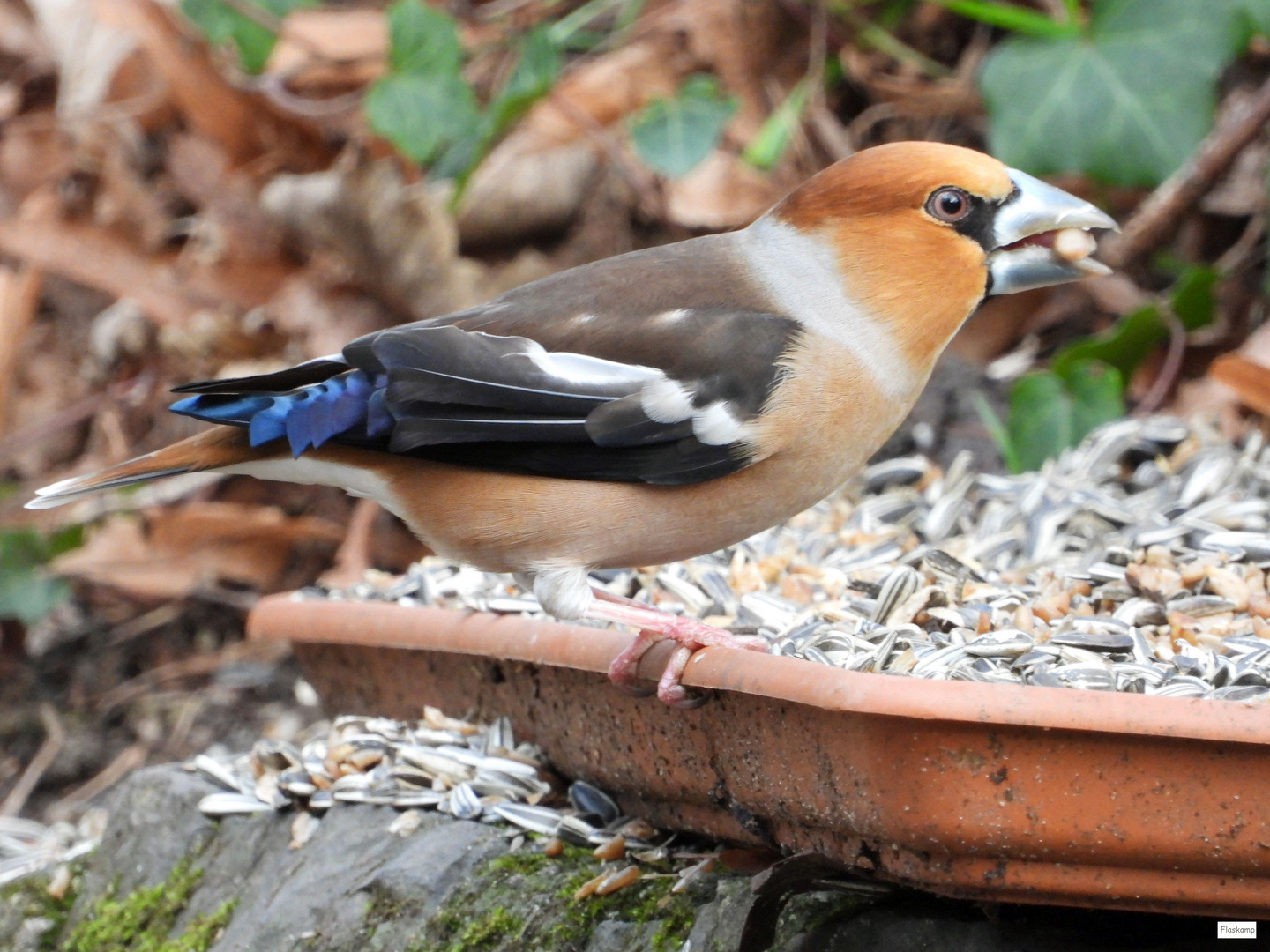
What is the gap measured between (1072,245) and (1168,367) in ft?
6.35

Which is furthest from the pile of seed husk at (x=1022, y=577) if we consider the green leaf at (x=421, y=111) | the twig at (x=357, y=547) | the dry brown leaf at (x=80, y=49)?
the dry brown leaf at (x=80, y=49)

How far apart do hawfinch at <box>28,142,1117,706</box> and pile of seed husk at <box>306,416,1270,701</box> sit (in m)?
0.27

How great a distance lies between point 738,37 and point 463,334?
343 centimetres

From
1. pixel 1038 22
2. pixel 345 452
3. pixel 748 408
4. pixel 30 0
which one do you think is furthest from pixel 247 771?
pixel 30 0

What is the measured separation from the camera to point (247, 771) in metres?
2.99

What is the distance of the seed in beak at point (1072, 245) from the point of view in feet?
7.97

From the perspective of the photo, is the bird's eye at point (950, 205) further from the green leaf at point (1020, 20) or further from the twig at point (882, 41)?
the twig at point (882, 41)

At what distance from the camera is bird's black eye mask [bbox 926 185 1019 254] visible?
95.7 inches

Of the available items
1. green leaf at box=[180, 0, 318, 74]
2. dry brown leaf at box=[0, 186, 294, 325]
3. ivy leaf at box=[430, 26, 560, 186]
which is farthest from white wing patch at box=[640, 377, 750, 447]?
dry brown leaf at box=[0, 186, 294, 325]

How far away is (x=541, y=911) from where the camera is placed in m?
2.28

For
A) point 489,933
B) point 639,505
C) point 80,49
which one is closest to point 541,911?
point 489,933

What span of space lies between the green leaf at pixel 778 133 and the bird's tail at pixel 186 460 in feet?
9.01

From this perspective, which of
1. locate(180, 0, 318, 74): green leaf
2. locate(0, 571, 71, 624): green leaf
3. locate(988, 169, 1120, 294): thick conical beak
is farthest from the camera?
locate(180, 0, 318, 74): green leaf

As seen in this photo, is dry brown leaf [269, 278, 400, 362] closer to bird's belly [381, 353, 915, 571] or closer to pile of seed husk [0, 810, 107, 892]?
pile of seed husk [0, 810, 107, 892]
